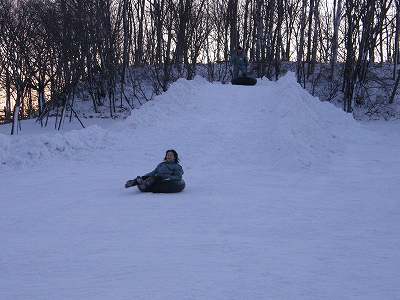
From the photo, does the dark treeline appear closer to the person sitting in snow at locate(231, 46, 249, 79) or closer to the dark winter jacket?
the person sitting in snow at locate(231, 46, 249, 79)

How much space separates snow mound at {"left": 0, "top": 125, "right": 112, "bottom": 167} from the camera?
40.6 ft

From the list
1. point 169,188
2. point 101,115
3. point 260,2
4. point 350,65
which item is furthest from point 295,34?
point 169,188

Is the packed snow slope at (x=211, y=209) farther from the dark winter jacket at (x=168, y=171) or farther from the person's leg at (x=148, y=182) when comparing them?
the dark winter jacket at (x=168, y=171)

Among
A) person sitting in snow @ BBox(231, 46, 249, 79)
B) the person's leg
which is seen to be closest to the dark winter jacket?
the person's leg

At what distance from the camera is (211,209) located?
26.1ft

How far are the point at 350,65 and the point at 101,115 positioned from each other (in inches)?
516

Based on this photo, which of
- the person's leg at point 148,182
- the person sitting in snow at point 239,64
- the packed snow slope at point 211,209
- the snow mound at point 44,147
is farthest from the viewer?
the person sitting in snow at point 239,64

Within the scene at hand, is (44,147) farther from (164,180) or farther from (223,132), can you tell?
(223,132)

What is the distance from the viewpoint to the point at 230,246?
5918mm

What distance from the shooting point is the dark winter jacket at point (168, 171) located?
9.26 metres

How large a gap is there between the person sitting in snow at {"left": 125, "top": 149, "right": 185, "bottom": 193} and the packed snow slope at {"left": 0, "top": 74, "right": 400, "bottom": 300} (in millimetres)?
317

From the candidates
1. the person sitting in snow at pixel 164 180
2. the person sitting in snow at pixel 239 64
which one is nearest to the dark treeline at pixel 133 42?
the person sitting in snow at pixel 239 64

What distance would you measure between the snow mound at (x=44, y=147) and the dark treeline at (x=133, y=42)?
798cm

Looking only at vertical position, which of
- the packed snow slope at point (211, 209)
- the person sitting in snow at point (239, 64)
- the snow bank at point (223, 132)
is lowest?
the packed snow slope at point (211, 209)
